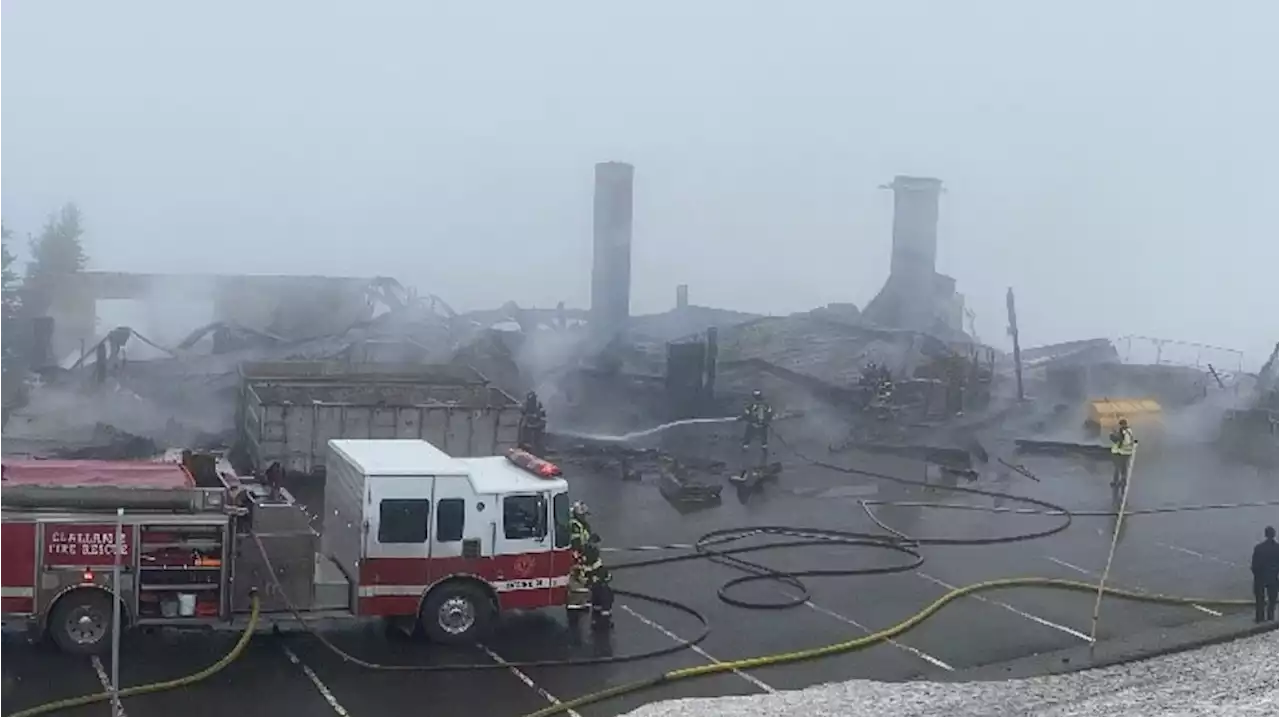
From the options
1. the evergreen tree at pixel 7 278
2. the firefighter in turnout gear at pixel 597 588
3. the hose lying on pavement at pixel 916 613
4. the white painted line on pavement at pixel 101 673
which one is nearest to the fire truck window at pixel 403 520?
the firefighter in turnout gear at pixel 597 588

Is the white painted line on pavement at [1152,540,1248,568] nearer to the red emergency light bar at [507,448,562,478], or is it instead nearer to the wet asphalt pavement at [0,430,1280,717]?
the wet asphalt pavement at [0,430,1280,717]

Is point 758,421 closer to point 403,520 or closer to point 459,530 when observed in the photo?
point 459,530

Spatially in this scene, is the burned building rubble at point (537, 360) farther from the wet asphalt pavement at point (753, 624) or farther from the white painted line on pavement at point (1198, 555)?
the white painted line on pavement at point (1198, 555)

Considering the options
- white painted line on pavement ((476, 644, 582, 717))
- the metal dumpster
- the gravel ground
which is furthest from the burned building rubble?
the gravel ground

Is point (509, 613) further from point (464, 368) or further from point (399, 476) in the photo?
point (464, 368)

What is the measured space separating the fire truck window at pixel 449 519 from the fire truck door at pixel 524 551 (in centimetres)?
36

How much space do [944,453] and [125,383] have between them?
578 inches

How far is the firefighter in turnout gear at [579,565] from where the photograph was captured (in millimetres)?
13180

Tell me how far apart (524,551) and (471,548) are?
0.50 metres

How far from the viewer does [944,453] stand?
24609 millimetres

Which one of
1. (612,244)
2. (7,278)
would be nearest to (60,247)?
(7,278)

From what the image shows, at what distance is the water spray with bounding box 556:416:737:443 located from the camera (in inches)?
971

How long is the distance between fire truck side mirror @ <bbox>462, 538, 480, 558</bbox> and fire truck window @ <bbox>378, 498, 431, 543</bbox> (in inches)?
14.6

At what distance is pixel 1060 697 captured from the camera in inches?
427
